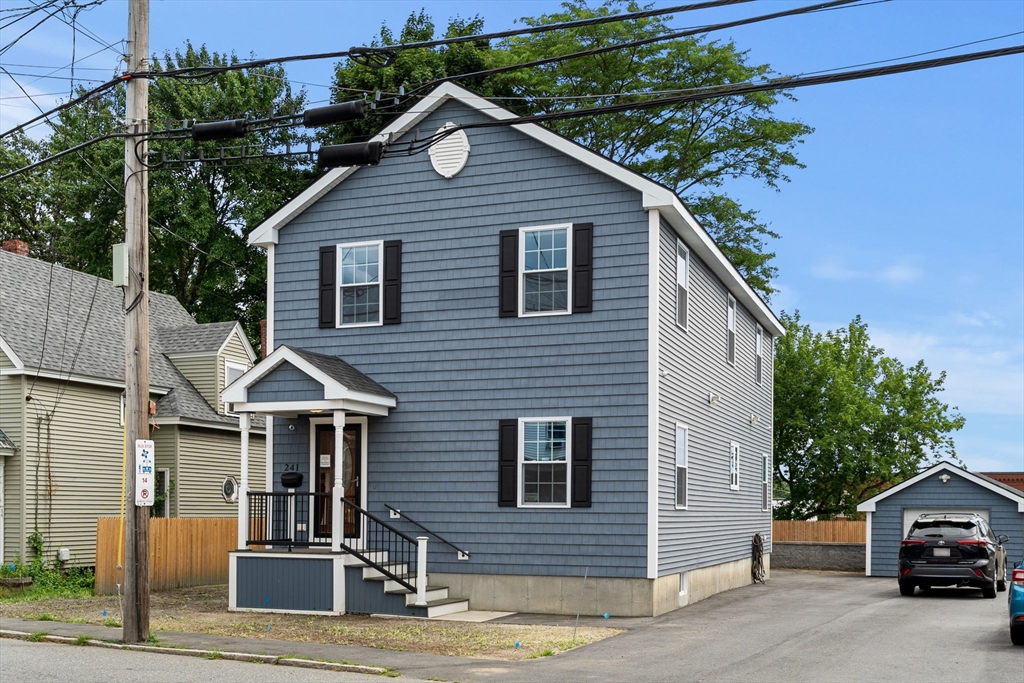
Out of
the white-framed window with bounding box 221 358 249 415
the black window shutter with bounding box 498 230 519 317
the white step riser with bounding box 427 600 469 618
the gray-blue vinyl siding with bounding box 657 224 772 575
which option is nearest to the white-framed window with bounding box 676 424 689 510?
the gray-blue vinyl siding with bounding box 657 224 772 575

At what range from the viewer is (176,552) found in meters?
23.5

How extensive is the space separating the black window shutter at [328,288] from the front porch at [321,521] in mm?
752

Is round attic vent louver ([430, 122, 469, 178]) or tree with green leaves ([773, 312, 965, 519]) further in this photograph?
tree with green leaves ([773, 312, 965, 519])

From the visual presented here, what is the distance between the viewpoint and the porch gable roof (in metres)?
18.5

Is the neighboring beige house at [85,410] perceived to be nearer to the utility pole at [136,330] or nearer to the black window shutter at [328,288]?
the black window shutter at [328,288]

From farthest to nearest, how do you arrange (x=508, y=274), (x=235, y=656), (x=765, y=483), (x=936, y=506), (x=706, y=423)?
(x=936, y=506) → (x=765, y=483) → (x=706, y=423) → (x=508, y=274) → (x=235, y=656)

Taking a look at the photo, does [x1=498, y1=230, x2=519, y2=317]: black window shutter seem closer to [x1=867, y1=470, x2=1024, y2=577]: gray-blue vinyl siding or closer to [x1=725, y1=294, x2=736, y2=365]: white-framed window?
[x1=725, y1=294, x2=736, y2=365]: white-framed window

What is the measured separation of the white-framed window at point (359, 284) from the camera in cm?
2048

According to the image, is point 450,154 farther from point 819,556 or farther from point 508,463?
point 819,556

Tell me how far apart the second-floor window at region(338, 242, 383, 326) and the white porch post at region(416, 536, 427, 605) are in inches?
172

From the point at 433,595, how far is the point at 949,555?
10763mm

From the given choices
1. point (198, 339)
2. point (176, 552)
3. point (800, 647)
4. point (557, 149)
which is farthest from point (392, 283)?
point (198, 339)

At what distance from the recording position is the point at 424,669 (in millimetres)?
12719

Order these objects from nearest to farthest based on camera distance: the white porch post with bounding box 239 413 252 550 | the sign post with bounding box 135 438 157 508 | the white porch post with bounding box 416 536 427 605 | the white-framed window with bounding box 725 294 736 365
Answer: the sign post with bounding box 135 438 157 508 < the white porch post with bounding box 416 536 427 605 < the white porch post with bounding box 239 413 252 550 < the white-framed window with bounding box 725 294 736 365
